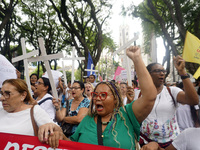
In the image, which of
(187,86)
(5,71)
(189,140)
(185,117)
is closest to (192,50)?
(187,86)

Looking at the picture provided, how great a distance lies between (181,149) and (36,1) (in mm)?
17595

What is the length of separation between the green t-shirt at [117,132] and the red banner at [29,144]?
0.42 feet

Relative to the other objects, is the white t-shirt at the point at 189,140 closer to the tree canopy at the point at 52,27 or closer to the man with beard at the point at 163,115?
the man with beard at the point at 163,115

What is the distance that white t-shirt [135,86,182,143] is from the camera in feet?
7.81

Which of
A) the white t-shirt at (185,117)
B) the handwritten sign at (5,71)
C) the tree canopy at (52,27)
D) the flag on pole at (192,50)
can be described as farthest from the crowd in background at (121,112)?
the tree canopy at (52,27)

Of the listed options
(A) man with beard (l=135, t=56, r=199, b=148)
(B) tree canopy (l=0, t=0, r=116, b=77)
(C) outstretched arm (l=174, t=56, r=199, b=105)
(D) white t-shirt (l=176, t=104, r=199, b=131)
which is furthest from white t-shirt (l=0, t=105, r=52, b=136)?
(B) tree canopy (l=0, t=0, r=116, b=77)

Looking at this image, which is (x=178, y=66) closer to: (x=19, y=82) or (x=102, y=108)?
(x=102, y=108)

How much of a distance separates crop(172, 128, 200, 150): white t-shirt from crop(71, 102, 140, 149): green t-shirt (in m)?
0.37

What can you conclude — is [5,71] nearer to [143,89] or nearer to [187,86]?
[143,89]

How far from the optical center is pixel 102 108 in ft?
6.48

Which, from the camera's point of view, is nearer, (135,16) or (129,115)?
(129,115)

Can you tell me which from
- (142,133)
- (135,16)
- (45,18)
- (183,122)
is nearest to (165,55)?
(135,16)

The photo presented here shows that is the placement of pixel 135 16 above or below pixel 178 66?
above

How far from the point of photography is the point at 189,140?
1.72 metres
